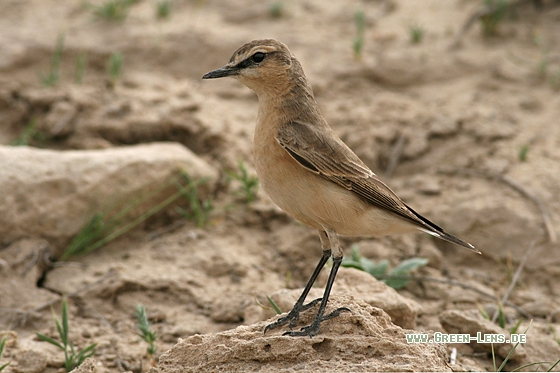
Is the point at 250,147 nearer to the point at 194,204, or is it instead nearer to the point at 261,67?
the point at 194,204

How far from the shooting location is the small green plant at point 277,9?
10.6m

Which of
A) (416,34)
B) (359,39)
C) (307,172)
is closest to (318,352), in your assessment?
(307,172)

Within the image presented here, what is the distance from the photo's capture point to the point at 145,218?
24.2ft

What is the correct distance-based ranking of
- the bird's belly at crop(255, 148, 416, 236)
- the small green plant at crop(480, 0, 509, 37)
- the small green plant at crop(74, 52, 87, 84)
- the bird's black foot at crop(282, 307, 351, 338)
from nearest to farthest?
the bird's black foot at crop(282, 307, 351, 338)
the bird's belly at crop(255, 148, 416, 236)
the small green plant at crop(74, 52, 87, 84)
the small green plant at crop(480, 0, 509, 37)

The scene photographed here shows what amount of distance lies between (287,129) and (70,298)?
106 inches

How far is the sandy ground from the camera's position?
6.33 m

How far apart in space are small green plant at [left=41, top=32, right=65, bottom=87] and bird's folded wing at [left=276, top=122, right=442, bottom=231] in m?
4.77

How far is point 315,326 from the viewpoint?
472cm

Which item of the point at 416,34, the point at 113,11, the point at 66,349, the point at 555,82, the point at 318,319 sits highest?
the point at 113,11

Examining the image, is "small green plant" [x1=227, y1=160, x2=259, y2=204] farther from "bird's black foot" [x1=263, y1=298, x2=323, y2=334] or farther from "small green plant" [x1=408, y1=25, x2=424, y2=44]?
"small green plant" [x1=408, y1=25, x2=424, y2=44]

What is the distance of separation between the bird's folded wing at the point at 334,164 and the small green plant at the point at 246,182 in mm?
2183

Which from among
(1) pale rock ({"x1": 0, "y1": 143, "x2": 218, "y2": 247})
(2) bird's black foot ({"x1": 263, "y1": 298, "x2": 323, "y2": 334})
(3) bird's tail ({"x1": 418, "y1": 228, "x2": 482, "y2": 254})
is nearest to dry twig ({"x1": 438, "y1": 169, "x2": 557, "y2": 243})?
(3) bird's tail ({"x1": 418, "y1": 228, "x2": 482, "y2": 254})

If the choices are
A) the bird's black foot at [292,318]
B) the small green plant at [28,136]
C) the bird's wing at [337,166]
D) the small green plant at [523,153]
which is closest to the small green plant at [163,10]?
the small green plant at [28,136]

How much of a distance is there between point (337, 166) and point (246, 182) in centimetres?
239
